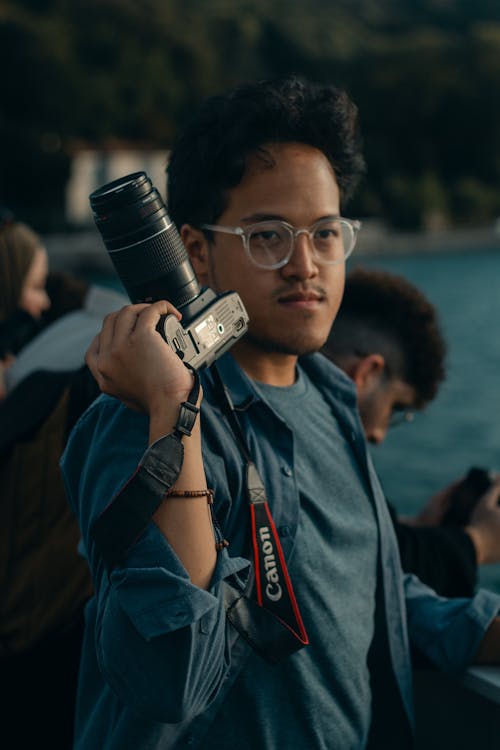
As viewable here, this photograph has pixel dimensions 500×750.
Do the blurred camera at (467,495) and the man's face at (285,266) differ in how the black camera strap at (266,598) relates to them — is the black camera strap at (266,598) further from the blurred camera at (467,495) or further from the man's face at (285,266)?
the blurred camera at (467,495)

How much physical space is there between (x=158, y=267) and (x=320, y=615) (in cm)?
63

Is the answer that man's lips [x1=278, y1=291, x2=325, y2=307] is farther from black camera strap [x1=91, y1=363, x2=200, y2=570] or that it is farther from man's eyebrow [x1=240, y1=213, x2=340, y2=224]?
black camera strap [x1=91, y1=363, x2=200, y2=570]

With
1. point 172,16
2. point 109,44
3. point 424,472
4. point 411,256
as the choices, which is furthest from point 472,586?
point 172,16

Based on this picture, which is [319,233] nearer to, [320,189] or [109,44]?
[320,189]

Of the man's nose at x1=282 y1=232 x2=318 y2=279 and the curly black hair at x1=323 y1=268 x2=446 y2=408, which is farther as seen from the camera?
the curly black hair at x1=323 y1=268 x2=446 y2=408

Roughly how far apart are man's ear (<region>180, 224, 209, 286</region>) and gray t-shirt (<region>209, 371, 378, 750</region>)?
9.2 inches

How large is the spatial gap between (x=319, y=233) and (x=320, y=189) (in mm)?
74

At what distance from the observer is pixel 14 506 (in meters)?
2.08

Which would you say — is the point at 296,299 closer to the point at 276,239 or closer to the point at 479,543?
the point at 276,239

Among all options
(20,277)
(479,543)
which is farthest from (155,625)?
(20,277)

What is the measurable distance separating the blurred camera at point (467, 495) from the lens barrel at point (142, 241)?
4.66 ft

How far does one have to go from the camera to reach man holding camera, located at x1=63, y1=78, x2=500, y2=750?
4.10 ft

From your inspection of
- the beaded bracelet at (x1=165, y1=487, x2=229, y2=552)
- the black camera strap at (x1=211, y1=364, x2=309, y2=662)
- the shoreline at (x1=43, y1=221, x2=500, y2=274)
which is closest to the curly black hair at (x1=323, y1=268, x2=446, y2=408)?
the black camera strap at (x1=211, y1=364, x2=309, y2=662)

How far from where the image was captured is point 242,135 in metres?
1.64
